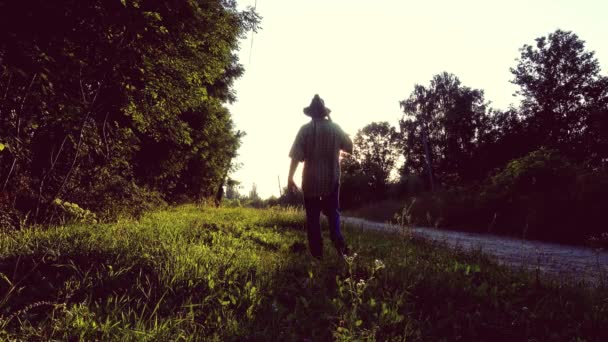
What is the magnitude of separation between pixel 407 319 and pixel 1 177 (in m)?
7.01

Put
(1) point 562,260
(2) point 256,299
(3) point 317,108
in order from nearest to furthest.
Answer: (2) point 256,299, (3) point 317,108, (1) point 562,260

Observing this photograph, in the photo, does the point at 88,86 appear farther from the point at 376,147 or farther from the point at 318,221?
the point at 376,147

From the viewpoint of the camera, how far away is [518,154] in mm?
35625

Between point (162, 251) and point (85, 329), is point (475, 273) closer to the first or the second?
point (162, 251)

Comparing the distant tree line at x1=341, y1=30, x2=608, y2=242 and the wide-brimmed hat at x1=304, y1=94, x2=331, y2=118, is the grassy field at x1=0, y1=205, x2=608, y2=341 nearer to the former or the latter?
the wide-brimmed hat at x1=304, y1=94, x2=331, y2=118

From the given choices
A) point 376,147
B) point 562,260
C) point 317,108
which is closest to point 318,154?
point 317,108

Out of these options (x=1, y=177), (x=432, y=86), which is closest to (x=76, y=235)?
(x=1, y=177)

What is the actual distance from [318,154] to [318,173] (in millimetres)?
259

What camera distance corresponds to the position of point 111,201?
330 inches

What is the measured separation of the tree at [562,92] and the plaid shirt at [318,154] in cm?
3575

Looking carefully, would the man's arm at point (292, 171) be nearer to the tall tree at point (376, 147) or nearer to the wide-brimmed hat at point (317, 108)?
the wide-brimmed hat at point (317, 108)

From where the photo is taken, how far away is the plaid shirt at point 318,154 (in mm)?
4617

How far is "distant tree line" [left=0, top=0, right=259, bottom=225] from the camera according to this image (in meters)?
4.56

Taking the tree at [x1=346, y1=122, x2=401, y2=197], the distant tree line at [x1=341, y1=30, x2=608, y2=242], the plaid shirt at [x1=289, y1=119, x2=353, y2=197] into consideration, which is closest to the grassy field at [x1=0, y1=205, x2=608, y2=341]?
the plaid shirt at [x1=289, y1=119, x2=353, y2=197]
